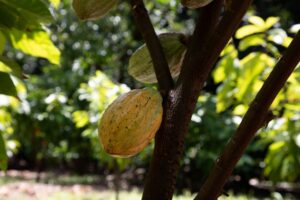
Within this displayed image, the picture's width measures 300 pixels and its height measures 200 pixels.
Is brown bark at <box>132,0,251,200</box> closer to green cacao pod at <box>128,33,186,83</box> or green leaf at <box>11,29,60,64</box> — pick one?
green cacao pod at <box>128,33,186,83</box>

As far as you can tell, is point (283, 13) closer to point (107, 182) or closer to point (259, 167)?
point (259, 167)

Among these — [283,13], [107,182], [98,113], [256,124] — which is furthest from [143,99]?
[283,13]

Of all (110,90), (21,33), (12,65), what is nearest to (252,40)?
(110,90)

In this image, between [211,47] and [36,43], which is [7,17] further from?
[211,47]

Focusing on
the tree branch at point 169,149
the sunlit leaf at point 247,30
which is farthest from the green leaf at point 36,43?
the sunlit leaf at point 247,30

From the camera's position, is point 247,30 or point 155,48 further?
point 247,30

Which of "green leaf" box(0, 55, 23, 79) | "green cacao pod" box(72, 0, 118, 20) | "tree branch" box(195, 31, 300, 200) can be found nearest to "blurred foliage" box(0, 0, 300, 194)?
"green leaf" box(0, 55, 23, 79)
